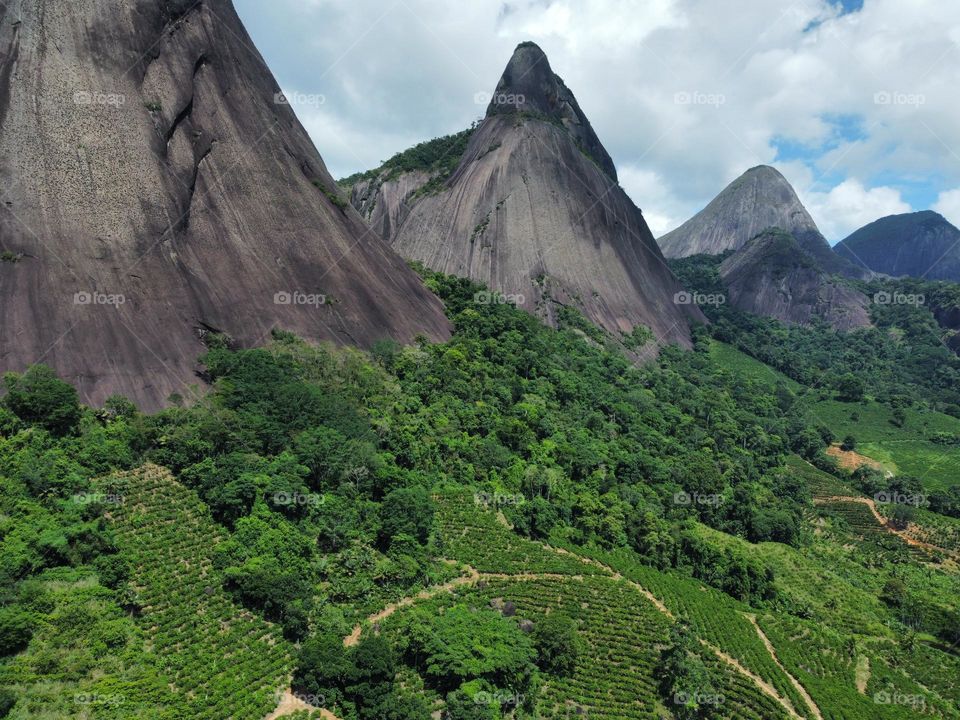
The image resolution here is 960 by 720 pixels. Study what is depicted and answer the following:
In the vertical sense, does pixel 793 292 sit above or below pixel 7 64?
below

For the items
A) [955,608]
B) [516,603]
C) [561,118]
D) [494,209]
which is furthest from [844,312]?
[516,603]

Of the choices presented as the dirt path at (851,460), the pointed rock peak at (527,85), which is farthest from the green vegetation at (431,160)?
the dirt path at (851,460)

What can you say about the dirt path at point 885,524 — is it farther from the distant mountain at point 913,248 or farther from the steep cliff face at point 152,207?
the distant mountain at point 913,248

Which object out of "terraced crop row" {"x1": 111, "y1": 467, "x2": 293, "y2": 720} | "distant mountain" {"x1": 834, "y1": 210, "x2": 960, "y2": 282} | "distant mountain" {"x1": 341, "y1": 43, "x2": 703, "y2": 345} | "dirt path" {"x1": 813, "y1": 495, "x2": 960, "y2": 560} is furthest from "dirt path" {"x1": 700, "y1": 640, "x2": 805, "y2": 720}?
"distant mountain" {"x1": 834, "y1": 210, "x2": 960, "y2": 282}

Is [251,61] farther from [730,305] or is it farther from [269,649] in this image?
[730,305]

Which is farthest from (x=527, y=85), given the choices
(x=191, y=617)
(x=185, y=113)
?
(x=191, y=617)

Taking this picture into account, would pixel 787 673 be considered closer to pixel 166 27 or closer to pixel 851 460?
pixel 851 460
